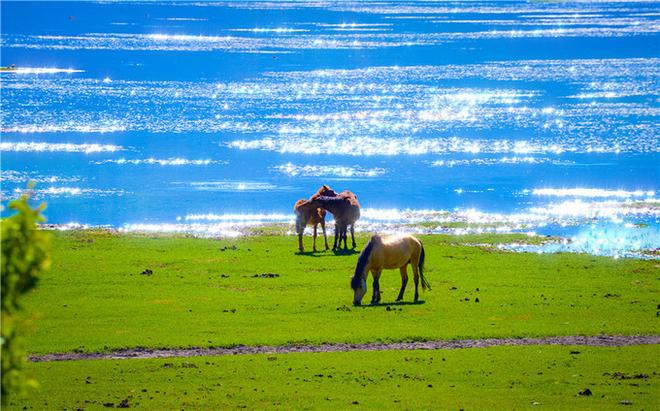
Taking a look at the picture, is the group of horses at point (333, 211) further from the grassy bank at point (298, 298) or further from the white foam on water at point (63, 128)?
the white foam on water at point (63, 128)

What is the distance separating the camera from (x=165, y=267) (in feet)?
109

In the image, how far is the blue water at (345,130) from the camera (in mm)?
49938

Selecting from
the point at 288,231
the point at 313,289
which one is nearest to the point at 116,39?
the point at 288,231

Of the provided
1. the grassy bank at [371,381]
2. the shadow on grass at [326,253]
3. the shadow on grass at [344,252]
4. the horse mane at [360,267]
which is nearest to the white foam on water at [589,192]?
the shadow on grass at [344,252]

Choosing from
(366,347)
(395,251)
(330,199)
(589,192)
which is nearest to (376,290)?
(395,251)

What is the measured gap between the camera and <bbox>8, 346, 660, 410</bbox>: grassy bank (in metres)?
19.3

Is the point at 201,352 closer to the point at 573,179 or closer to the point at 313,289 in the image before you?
the point at 313,289

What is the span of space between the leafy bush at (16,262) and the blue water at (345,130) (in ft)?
107

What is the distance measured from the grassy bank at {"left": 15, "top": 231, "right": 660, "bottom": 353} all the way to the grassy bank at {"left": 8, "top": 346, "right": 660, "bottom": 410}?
1575 millimetres

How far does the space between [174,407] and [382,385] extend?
4.01 meters

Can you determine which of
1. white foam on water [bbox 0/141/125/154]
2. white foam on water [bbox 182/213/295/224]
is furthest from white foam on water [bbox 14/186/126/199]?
white foam on water [bbox 0/141/125/154]

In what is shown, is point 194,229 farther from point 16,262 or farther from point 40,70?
point 40,70

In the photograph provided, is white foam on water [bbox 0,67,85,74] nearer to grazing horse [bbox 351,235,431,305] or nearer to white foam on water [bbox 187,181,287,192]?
white foam on water [bbox 187,181,287,192]

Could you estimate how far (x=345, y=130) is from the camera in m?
78.2
